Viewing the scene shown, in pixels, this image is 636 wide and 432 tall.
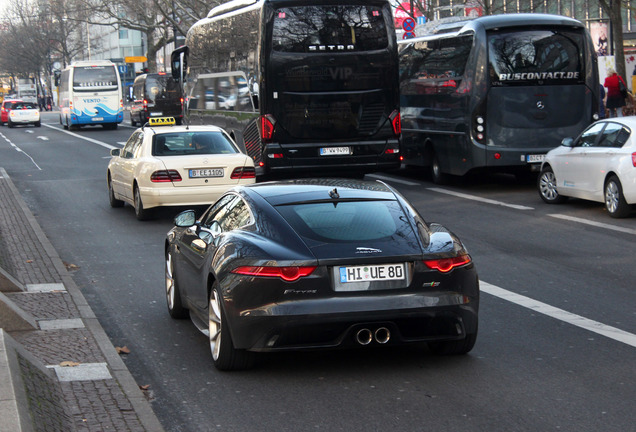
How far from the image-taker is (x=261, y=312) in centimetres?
643

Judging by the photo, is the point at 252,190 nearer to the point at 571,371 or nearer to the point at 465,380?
the point at 465,380

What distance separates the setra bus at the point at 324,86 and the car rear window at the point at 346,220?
1148cm

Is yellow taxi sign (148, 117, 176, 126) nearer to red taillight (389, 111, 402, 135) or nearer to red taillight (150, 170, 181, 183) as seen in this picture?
red taillight (389, 111, 402, 135)

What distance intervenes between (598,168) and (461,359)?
9.01 metres

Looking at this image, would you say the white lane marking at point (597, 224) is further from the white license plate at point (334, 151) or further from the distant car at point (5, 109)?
the distant car at point (5, 109)

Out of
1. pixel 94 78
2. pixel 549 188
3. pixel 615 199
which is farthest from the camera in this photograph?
pixel 94 78

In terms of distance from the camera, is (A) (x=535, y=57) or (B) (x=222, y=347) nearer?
(B) (x=222, y=347)

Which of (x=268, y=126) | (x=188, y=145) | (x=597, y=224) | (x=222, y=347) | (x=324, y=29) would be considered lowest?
(x=597, y=224)

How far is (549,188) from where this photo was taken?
1703cm

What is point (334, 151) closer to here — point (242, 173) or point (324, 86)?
point (324, 86)

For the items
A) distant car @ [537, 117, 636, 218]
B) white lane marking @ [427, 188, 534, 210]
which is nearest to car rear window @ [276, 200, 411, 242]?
distant car @ [537, 117, 636, 218]

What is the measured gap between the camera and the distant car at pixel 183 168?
51.1 feet

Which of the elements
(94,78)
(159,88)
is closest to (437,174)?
(94,78)

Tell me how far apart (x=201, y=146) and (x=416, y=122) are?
6999 mm
